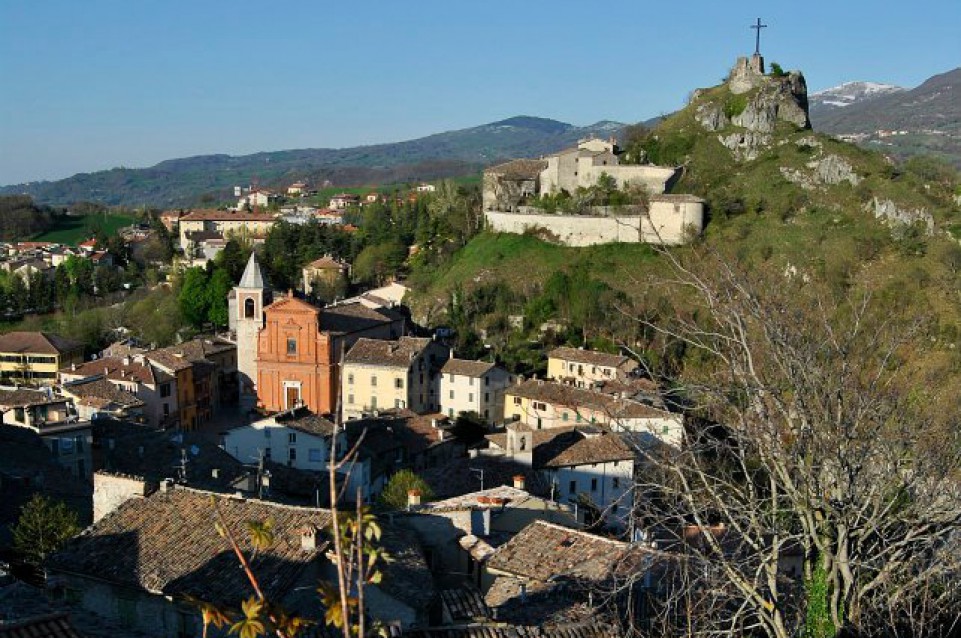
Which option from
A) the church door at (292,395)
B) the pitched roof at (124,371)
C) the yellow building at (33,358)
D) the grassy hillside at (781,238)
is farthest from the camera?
the grassy hillside at (781,238)

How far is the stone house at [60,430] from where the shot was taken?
936 inches

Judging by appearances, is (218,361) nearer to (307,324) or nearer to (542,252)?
(307,324)

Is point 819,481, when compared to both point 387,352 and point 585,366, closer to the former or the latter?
point 387,352

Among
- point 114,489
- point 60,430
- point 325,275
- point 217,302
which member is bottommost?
point 217,302

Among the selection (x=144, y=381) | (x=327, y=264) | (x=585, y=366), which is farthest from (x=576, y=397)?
(x=327, y=264)

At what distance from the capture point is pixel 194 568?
499 inches

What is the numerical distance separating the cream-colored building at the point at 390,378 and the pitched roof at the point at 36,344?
1794 cm

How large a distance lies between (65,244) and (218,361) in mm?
63620

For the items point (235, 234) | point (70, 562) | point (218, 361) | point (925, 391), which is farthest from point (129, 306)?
point (925, 391)

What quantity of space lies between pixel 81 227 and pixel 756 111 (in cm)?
8008

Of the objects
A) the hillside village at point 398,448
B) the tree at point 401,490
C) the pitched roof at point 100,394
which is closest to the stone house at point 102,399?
the pitched roof at point 100,394

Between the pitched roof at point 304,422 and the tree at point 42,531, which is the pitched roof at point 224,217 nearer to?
the pitched roof at point 304,422

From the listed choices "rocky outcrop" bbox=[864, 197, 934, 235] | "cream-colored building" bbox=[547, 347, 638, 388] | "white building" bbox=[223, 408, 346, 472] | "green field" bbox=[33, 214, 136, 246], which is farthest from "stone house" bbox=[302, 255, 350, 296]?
"green field" bbox=[33, 214, 136, 246]

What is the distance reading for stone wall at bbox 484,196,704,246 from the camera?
55781 millimetres
